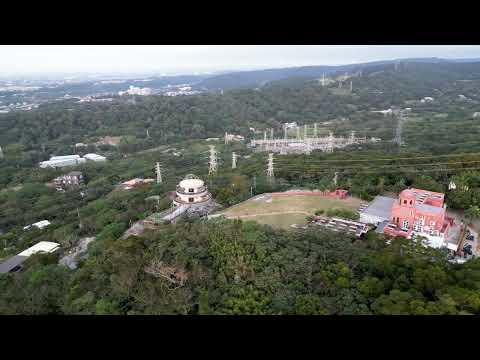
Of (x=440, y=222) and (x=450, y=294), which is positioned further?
(x=440, y=222)

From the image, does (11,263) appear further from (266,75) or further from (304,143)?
(266,75)

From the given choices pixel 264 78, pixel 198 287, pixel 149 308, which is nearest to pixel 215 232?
pixel 198 287

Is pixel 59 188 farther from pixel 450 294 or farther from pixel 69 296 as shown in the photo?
pixel 450 294

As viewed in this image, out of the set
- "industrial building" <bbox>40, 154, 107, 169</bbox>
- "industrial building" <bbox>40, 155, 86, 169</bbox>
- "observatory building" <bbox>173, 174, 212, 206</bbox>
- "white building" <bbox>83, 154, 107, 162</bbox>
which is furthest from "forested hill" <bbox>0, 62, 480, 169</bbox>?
"observatory building" <bbox>173, 174, 212, 206</bbox>

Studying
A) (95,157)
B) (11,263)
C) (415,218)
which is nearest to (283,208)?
(415,218)

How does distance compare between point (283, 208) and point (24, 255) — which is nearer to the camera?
point (283, 208)

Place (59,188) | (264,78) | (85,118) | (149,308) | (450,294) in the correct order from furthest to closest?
(264,78)
(85,118)
(59,188)
(149,308)
(450,294)

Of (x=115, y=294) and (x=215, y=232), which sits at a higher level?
(x=215, y=232)

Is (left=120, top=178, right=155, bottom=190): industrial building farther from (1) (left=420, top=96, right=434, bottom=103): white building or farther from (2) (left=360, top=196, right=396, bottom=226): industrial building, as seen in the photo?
(1) (left=420, top=96, right=434, bottom=103): white building
